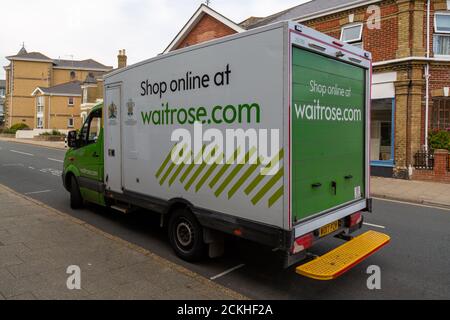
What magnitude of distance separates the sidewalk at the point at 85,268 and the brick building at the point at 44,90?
5365cm

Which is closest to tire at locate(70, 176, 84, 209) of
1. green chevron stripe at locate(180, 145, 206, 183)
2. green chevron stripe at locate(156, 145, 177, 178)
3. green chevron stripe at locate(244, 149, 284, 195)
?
green chevron stripe at locate(156, 145, 177, 178)

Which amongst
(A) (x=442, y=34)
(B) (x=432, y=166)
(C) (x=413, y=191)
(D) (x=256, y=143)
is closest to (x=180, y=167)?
(D) (x=256, y=143)

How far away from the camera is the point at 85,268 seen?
4.85m

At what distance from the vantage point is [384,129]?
16.2m

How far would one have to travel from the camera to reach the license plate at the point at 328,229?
471 cm

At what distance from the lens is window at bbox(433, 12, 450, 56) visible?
1456 cm

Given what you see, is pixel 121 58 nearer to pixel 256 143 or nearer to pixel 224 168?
pixel 224 168

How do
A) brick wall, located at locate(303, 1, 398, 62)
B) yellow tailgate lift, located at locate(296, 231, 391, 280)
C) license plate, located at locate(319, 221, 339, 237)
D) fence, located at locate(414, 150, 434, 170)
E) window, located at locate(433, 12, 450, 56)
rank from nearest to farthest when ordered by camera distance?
yellow tailgate lift, located at locate(296, 231, 391, 280)
license plate, located at locate(319, 221, 339, 237)
fence, located at locate(414, 150, 434, 170)
window, located at locate(433, 12, 450, 56)
brick wall, located at locate(303, 1, 398, 62)

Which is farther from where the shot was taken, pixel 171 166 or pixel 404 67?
pixel 404 67

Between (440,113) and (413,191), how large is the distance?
17.0ft

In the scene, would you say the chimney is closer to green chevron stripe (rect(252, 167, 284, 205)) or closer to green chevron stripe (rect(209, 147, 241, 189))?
green chevron stripe (rect(209, 147, 241, 189))

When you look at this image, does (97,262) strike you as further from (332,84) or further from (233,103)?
(332,84)

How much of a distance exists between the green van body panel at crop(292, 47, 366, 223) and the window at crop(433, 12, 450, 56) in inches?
457
